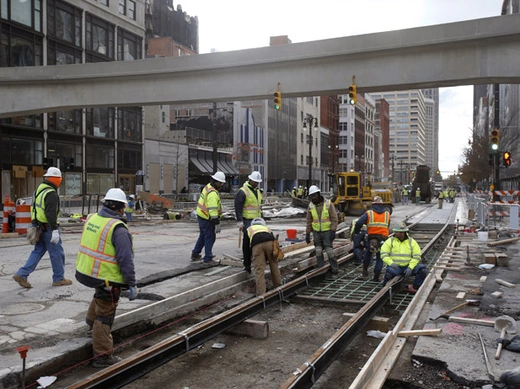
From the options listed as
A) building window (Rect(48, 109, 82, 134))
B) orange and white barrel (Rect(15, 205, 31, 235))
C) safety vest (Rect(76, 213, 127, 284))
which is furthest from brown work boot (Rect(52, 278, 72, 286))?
building window (Rect(48, 109, 82, 134))

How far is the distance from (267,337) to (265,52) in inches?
401

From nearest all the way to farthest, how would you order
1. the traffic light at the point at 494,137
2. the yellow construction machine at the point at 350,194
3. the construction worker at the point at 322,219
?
the construction worker at the point at 322,219 → the traffic light at the point at 494,137 → the yellow construction machine at the point at 350,194

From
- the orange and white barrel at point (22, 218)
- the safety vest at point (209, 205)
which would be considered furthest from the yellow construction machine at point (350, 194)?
the safety vest at point (209, 205)

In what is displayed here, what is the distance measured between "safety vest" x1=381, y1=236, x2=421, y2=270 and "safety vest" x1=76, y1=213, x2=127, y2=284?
5.44 metres

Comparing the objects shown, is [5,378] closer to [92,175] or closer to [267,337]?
[267,337]

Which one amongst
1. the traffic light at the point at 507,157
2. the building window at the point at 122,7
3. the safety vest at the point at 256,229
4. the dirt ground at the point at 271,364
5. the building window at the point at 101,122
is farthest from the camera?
the building window at the point at 122,7

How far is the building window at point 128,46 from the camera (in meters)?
45.5

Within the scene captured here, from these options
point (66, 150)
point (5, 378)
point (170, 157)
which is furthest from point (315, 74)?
point (170, 157)

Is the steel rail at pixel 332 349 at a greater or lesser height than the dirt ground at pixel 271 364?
greater

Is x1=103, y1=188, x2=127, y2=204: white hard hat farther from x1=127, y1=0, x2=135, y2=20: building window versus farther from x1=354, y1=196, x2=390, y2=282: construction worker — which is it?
x1=127, y1=0, x2=135, y2=20: building window

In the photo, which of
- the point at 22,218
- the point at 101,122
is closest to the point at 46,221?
the point at 22,218

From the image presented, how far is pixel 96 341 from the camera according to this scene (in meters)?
5.48

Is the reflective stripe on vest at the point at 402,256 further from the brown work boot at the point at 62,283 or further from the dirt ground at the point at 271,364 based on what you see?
the brown work boot at the point at 62,283

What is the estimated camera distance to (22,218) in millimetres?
17828
